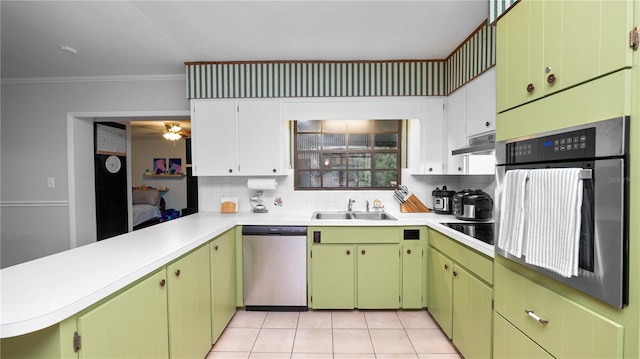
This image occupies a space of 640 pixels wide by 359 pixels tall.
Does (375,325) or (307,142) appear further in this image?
(307,142)

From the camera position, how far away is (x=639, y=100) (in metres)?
0.82

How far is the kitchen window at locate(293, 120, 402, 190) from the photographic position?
3.20 m

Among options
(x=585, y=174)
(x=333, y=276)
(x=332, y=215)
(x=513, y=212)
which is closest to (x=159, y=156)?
(x=332, y=215)

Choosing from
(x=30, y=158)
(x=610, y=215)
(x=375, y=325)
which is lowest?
(x=375, y=325)

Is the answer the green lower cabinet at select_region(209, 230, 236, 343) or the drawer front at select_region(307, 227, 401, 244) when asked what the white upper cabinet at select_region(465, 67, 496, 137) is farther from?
the green lower cabinet at select_region(209, 230, 236, 343)

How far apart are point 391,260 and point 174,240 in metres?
1.71

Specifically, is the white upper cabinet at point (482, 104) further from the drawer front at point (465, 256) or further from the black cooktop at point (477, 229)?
the drawer front at point (465, 256)

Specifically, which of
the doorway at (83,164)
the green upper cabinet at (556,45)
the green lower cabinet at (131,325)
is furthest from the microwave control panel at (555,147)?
the doorway at (83,164)

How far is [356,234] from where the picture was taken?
8.31 ft

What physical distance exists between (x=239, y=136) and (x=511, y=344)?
2531 millimetres

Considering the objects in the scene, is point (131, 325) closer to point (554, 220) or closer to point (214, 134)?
point (554, 220)

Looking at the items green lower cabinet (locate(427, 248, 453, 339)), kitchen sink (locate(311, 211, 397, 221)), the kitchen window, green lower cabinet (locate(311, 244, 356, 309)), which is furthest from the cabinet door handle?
the kitchen window

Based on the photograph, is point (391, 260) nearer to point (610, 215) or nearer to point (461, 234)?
point (461, 234)

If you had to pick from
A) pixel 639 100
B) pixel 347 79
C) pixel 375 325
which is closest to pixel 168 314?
pixel 375 325
